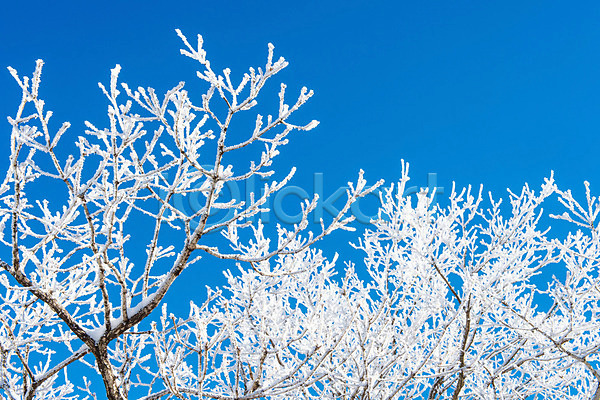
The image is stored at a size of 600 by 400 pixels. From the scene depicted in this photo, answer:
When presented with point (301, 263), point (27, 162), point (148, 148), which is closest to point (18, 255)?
point (27, 162)

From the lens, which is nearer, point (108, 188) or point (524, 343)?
point (108, 188)

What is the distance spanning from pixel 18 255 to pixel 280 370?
Result: 118 inches

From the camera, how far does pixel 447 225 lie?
4703 millimetres

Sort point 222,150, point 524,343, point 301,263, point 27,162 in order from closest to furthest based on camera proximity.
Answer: point 27,162
point 222,150
point 524,343
point 301,263

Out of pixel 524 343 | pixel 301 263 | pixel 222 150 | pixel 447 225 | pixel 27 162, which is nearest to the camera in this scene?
pixel 27 162

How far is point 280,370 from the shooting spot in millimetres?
4922

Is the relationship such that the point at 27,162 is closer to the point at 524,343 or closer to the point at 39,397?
the point at 39,397

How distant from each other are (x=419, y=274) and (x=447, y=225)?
2.83 feet

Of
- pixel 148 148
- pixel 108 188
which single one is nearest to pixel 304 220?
pixel 148 148

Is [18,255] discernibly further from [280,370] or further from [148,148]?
[280,370]

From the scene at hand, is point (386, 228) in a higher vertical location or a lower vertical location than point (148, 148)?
higher

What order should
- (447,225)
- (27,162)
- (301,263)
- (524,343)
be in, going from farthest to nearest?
(301,263)
(524,343)
(447,225)
(27,162)

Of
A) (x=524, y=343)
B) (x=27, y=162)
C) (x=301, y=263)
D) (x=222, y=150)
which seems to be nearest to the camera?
(x=27, y=162)

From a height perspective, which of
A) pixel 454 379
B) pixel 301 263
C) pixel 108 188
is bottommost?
pixel 454 379
